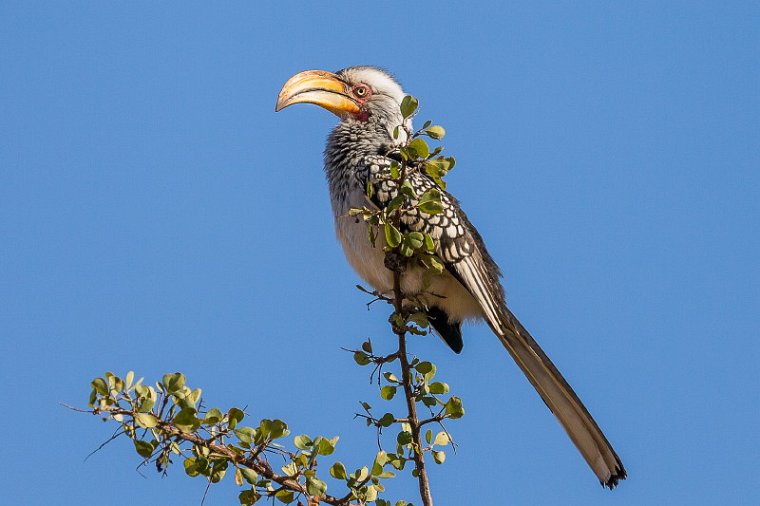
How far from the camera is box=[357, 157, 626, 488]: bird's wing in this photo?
4.05 meters

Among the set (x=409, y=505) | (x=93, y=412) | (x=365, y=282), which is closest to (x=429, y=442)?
(x=409, y=505)

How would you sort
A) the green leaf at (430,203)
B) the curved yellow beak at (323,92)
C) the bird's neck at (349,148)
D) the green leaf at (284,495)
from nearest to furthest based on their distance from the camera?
the green leaf at (284,495), the green leaf at (430,203), the bird's neck at (349,148), the curved yellow beak at (323,92)

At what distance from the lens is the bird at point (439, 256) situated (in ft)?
13.5

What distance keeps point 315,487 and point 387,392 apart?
2.08 ft

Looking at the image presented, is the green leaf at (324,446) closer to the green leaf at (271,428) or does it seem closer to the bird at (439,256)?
the green leaf at (271,428)

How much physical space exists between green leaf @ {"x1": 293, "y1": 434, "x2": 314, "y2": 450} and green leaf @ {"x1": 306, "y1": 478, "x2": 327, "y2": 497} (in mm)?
107

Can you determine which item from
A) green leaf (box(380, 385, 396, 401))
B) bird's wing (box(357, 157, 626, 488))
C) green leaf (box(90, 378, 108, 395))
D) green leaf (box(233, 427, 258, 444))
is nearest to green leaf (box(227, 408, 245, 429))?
green leaf (box(233, 427, 258, 444))

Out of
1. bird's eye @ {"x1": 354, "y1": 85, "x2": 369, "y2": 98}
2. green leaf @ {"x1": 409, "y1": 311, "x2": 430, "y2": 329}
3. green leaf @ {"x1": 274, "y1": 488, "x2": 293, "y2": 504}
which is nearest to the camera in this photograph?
green leaf @ {"x1": 274, "y1": 488, "x2": 293, "y2": 504}

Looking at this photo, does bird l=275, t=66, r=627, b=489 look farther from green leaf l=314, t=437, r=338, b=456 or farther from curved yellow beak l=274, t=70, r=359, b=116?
green leaf l=314, t=437, r=338, b=456

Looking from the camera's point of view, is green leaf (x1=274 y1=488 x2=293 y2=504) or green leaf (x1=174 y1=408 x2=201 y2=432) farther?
green leaf (x1=274 y1=488 x2=293 y2=504)

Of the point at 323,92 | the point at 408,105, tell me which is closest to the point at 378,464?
the point at 408,105

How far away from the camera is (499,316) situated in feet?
14.6

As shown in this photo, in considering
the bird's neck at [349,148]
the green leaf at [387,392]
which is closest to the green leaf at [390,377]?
the green leaf at [387,392]

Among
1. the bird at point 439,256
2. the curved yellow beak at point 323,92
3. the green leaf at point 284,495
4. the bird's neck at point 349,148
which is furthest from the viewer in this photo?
Answer: the curved yellow beak at point 323,92
